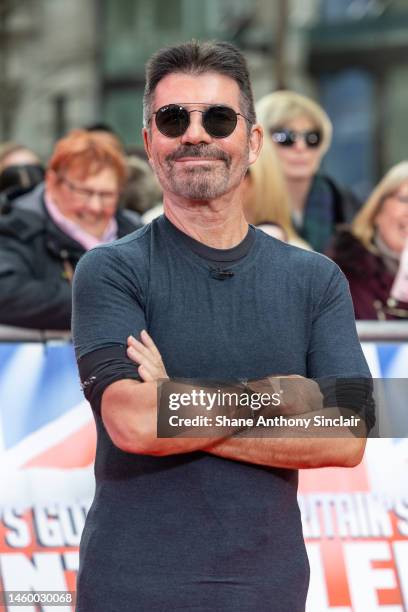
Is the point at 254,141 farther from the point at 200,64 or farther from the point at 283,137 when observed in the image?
the point at 283,137

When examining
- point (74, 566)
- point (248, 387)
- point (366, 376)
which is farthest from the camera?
point (74, 566)

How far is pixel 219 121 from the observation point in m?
2.61

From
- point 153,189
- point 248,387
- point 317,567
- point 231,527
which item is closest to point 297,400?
point 248,387

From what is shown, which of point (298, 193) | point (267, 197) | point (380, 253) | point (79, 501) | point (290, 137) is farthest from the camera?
point (298, 193)

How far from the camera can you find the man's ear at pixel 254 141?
9.02ft

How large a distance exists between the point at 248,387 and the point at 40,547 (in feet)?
5.36

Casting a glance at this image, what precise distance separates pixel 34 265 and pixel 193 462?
2.59m

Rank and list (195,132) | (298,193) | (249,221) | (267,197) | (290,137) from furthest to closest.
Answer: (298,193) → (290,137) → (267,197) → (249,221) → (195,132)

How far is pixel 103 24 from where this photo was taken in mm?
16312

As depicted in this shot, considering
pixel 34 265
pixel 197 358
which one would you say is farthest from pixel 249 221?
pixel 197 358

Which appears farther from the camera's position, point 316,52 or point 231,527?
point 316,52

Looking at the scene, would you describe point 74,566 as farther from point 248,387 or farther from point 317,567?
point 248,387

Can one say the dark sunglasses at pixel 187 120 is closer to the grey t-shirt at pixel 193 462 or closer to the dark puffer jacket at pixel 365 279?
the grey t-shirt at pixel 193 462

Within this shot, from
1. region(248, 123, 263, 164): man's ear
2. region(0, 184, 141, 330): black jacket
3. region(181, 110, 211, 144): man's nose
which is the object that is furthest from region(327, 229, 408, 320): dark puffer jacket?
region(181, 110, 211, 144): man's nose
